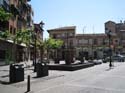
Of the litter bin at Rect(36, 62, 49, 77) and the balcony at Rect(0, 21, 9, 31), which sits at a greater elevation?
the balcony at Rect(0, 21, 9, 31)

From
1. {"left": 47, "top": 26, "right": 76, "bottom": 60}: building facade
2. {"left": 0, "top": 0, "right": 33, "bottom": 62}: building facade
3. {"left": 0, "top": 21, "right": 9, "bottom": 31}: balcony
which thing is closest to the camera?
{"left": 0, "top": 21, "right": 9, "bottom": 31}: balcony

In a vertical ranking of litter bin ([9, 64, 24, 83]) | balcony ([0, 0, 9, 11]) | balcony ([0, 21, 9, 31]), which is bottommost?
litter bin ([9, 64, 24, 83])

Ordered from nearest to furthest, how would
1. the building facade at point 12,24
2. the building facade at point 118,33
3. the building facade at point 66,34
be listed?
the building facade at point 12,24, the building facade at point 66,34, the building facade at point 118,33

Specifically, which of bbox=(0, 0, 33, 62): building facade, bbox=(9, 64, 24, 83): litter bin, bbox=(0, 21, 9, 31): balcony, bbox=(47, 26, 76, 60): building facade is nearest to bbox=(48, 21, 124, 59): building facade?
bbox=(47, 26, 76, 60): building facade

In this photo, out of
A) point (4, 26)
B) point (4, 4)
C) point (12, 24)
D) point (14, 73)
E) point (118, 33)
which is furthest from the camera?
point (118, 33)

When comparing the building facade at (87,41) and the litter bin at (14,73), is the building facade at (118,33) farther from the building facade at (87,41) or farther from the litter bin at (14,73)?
the litter bin at (14,73)

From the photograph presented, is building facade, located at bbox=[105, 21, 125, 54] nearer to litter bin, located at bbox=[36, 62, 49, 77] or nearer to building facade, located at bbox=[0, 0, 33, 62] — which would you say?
building facade, located at bbox=[0, 0, 33, 62]

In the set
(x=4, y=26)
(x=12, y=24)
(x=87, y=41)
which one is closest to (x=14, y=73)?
(x=4, y=26)

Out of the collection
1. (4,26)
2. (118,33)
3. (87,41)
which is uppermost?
(118,33)

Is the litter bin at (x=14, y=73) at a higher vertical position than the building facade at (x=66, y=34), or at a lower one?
lower

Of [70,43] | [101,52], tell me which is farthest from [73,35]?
[101,52]

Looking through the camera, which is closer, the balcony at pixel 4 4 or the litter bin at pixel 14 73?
the litter bin at pixel 14 73

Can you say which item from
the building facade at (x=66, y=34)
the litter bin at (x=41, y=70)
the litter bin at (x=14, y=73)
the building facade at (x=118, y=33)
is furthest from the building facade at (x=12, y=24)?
the building facade at (x=118, y=33)

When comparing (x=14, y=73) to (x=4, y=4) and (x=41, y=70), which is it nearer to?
(x=41, y=70)
